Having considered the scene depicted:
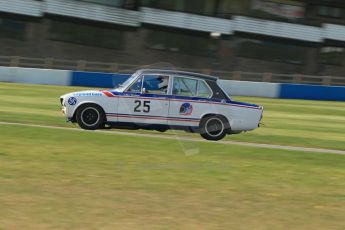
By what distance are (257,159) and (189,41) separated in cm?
3505

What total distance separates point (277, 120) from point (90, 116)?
8.67 metres

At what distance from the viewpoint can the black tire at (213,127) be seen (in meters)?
11.1

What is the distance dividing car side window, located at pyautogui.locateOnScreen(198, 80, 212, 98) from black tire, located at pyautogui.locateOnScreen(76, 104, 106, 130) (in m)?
2.16

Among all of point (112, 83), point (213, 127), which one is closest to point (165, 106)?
point (213, 127)

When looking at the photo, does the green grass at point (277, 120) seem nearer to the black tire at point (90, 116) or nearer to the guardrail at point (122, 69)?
the black tire at point (90, 116)

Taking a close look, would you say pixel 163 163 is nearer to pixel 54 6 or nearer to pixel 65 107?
pixel 65 107

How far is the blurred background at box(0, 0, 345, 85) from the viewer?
4238 centimetres

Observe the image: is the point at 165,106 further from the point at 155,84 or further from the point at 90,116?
the point at 90,116

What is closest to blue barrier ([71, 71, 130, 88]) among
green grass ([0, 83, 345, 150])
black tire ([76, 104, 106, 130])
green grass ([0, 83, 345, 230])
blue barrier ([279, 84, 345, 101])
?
green grass ([0, 83, 345, 150])

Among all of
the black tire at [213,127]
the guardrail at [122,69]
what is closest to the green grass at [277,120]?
the black tire at [213,127]

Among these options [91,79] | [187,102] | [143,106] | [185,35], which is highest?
[185,35]

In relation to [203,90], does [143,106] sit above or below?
below

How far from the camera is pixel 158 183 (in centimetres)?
752

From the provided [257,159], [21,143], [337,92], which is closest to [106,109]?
[21,143]
